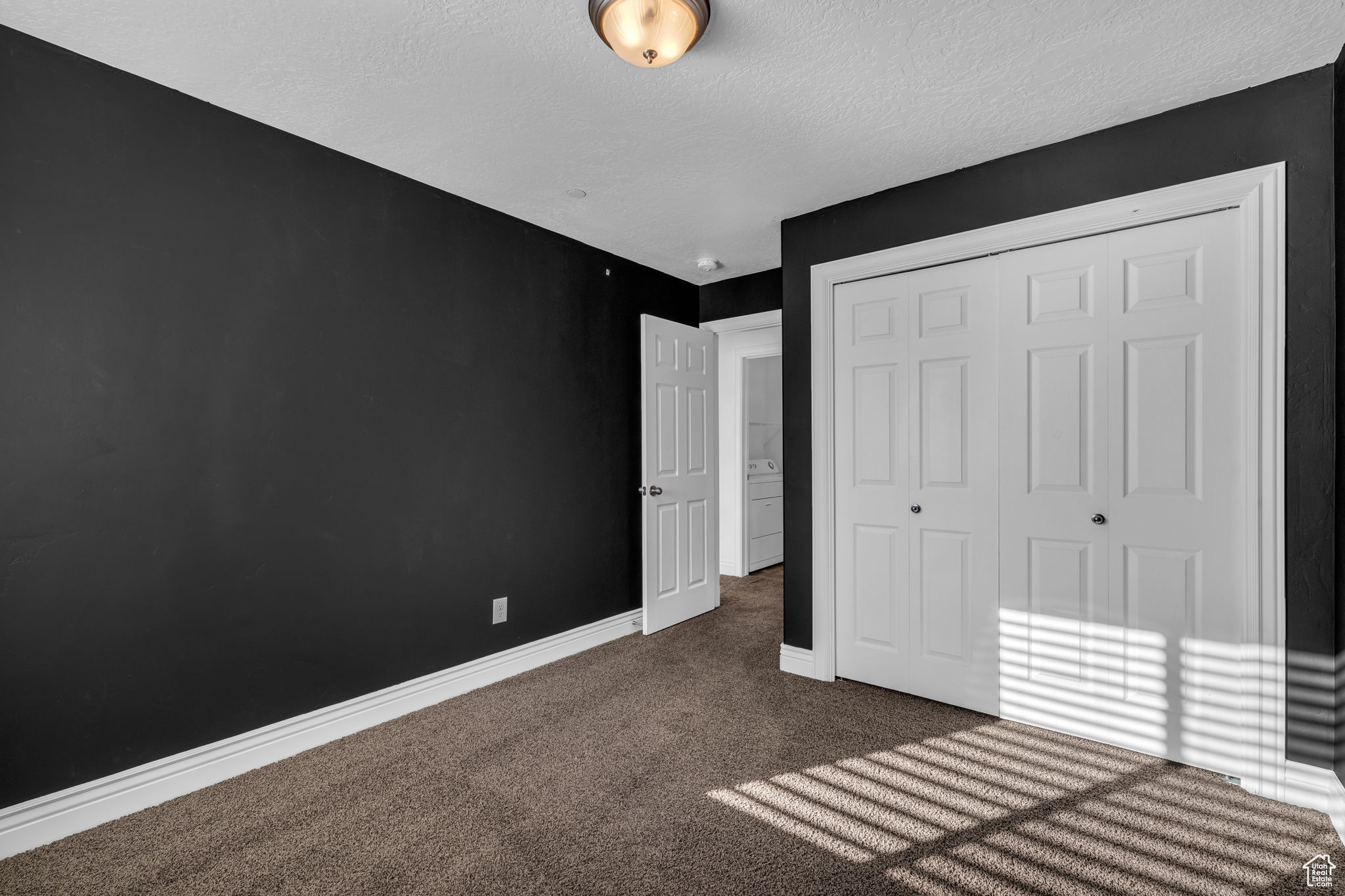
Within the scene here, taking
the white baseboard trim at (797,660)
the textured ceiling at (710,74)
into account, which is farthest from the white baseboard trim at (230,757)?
the textured ceiling at (710,74)

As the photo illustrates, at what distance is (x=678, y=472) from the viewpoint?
4.00 metres

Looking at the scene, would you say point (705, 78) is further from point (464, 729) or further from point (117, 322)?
point (464, 729)

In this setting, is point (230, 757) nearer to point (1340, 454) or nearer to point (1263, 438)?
point (1263, 438)

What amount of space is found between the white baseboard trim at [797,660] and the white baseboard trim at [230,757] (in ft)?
4.27

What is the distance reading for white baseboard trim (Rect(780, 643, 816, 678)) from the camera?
3.11m

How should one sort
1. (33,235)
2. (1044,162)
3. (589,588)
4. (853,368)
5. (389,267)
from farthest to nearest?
(589,588)
(853,368)
(389,267)
(1044,162)
(33,235)

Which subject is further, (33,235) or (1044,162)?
(1044,162)

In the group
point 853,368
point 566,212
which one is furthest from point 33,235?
point 853,368

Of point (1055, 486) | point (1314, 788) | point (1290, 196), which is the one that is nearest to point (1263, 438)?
point (1055, 486)

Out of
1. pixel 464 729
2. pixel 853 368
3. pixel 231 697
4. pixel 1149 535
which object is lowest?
pixel 464 729

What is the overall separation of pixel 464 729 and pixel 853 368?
2438mm

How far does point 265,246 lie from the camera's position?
7.64 ft

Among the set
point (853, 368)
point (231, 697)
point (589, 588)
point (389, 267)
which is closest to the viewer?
point (231, 697)

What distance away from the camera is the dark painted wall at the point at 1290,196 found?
196 cm
